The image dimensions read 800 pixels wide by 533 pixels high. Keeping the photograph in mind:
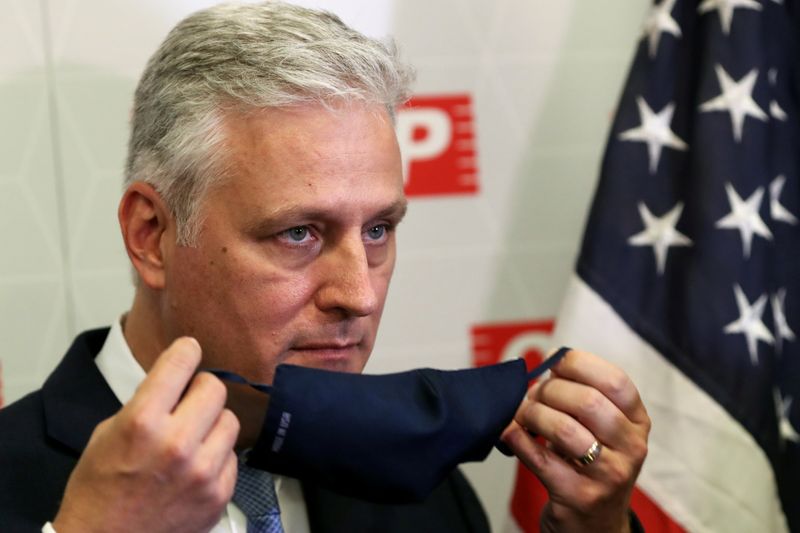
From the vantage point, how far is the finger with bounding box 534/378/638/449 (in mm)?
1559

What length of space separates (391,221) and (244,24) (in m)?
0.37

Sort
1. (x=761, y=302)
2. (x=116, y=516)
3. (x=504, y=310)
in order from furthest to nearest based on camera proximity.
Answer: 1. (x=504, y=310)
2. (x=761, y=302)
3. (x=116, y=516)

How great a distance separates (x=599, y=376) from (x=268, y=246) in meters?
0.53

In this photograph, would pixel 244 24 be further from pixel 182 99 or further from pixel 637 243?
pixel 637 243

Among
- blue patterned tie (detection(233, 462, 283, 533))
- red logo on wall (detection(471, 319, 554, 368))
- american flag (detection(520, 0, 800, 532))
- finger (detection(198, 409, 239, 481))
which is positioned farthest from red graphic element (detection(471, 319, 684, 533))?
finger (detection(198, 409, 239, 481))

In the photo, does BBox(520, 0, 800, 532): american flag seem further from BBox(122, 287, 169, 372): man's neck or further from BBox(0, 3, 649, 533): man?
BBox(122, 287, 169, 372): man's neck

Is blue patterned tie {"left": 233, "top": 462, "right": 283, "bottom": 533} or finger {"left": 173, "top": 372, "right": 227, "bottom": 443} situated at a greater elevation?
finger {"left": 173, "top": 372, "right": 227, "bottom": 443}

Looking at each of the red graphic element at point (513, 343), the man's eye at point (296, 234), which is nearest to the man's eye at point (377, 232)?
the man's eye at point (296, 234)

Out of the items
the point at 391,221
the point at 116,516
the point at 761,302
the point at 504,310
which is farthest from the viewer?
the point at 504,310

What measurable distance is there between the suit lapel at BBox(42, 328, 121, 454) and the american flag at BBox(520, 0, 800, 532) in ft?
3.32

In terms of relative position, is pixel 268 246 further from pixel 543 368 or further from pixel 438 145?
pixel 438 145

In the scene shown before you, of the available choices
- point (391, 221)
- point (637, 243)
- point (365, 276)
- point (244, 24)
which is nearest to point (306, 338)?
point (365, 276)

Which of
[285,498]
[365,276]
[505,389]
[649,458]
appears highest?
[365,276]

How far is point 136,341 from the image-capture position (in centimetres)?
168
